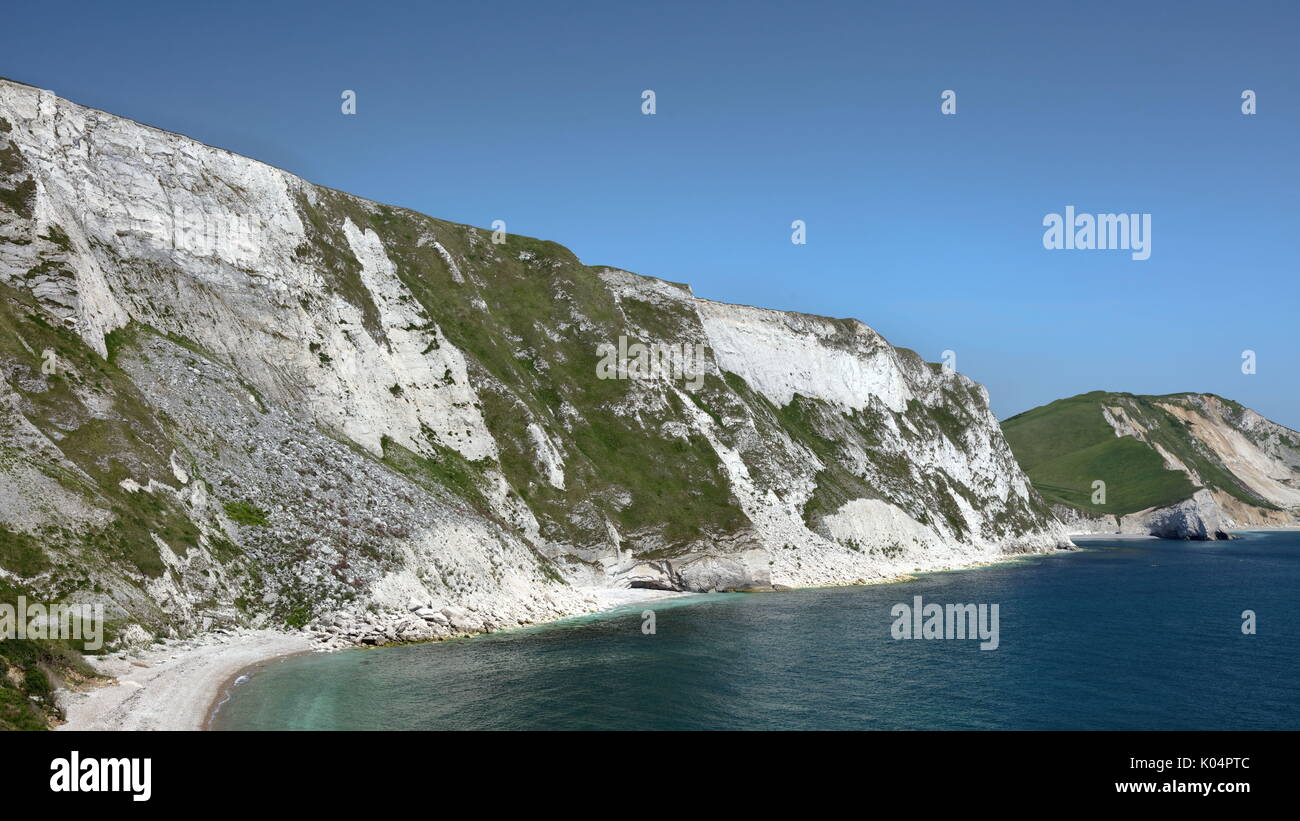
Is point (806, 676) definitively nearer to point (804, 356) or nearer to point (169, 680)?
point (169, 680)

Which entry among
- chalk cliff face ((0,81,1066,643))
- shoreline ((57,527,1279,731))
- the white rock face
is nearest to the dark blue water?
shoreline ((57,527,1279,731))

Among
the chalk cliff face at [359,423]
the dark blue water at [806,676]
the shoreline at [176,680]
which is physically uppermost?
the chalk cliff face at [359,423]

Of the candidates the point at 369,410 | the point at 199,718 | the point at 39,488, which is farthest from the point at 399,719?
the point at 369,410

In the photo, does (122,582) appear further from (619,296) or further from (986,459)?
(986,459)

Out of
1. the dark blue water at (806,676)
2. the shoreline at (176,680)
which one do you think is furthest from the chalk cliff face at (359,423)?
the dark blue water at (806,676)

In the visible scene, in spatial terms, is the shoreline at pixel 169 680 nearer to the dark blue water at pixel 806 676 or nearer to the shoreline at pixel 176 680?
the shoreline at pixel 176 680

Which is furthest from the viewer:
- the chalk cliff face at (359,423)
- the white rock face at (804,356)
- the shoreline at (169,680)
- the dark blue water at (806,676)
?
the white rock face at (804,356)

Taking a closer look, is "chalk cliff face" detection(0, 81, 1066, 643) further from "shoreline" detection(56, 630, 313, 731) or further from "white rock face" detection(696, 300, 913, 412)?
"shoreline" detection(56, 630, 313, 731)
